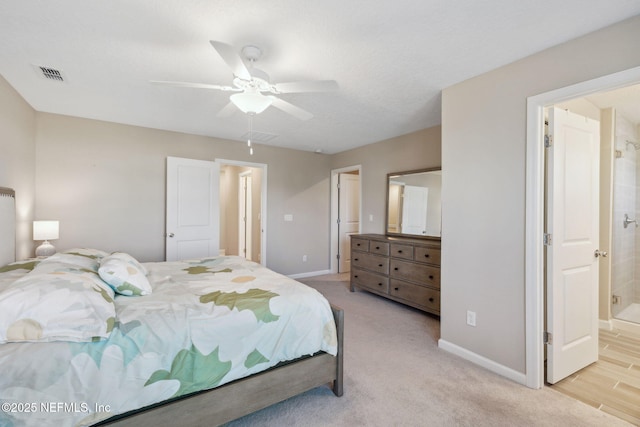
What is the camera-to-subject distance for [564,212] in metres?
2.12

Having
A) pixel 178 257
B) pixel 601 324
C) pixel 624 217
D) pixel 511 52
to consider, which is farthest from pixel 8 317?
pixel 624 217

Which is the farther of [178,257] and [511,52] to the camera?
[178,257]

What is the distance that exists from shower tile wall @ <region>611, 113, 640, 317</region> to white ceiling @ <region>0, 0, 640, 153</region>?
2.24 meters

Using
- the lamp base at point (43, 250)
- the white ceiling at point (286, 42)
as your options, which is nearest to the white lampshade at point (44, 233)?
the lamp base at point (43, 250)

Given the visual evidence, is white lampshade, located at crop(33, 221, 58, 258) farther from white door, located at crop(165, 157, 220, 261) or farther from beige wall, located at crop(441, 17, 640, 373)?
beige wall, located at crop(441, 17, 640, 373)

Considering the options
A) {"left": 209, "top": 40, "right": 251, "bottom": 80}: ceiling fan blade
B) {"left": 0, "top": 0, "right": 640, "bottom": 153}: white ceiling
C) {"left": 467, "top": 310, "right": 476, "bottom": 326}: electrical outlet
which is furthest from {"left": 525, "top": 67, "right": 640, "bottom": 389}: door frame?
{"left": 209, "top": 40, "right": 251, "bottom": 80}: ceiling fan blade

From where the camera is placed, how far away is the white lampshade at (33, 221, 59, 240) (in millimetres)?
2977

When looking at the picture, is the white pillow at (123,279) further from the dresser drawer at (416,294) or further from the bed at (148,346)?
the dresser drawer at (416,294)

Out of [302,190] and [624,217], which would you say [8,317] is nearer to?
[302,190]

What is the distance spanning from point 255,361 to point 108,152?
3564 millimetres

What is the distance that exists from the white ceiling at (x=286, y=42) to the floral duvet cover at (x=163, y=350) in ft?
5.36

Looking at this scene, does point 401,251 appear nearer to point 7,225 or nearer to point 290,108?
point 290,108

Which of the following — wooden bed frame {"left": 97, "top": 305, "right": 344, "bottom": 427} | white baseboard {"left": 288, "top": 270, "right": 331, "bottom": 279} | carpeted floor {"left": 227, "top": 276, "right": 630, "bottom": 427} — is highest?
wooden bed frame {"left": 97, "top": 305, "right": 344, "bottom": 427}

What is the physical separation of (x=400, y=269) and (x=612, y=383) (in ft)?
6.70
